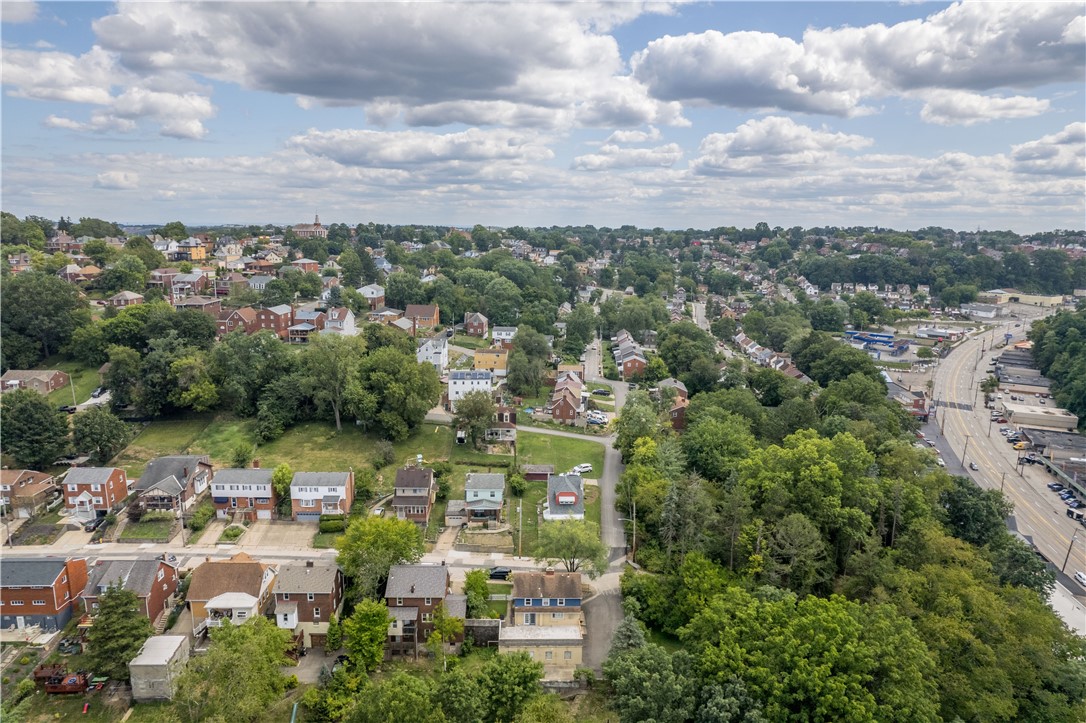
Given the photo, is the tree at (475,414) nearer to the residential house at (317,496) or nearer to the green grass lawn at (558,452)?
the green grass lawn at (558,452)

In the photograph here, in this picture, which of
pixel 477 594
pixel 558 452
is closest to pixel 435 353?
pixel 558 452

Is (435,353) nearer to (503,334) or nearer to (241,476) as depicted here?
(503,334)

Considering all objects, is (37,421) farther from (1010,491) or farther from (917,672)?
(1010,491)

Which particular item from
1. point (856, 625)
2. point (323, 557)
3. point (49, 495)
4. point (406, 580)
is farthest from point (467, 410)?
point (856, 625)

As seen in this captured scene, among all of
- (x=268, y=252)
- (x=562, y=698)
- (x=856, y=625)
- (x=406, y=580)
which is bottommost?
(x=562, y=698)

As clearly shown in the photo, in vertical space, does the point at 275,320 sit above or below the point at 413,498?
above
